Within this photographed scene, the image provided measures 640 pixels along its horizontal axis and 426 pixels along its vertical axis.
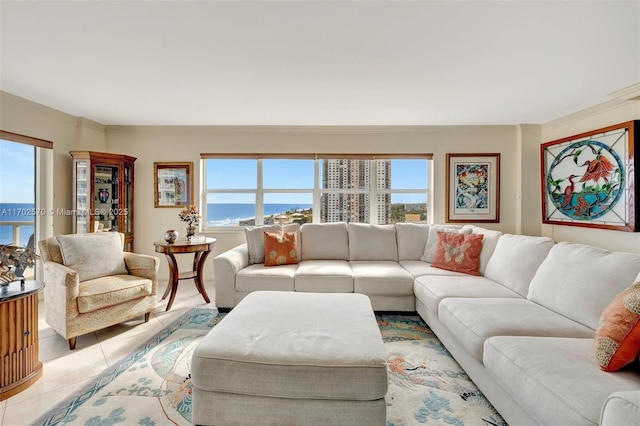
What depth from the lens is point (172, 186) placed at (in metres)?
4.21

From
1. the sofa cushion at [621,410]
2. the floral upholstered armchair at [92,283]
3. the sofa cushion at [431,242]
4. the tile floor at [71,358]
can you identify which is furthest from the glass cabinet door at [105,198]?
the sofa cushion at [621,410]

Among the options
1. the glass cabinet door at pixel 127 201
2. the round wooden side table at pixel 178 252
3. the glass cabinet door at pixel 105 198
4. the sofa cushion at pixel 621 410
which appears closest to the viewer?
the sofa cushion at pixel 621 410

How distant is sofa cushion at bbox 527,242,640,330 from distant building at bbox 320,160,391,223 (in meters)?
2.40

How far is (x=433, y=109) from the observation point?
132 inches

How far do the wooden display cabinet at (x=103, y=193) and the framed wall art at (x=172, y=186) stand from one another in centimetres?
35

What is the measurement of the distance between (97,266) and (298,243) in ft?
6.70

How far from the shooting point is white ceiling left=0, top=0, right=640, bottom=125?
168cm

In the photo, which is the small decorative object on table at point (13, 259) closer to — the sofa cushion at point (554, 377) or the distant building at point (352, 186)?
the sofa cushion at point (554, 377)

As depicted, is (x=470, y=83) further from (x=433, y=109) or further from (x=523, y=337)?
(x=523, y=337)

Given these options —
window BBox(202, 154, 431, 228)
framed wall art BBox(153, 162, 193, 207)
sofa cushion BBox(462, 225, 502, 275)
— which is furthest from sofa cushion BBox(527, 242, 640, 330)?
framed wall art BBox(153, 162, 193, 207)


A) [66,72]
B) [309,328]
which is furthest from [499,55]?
[66,72]

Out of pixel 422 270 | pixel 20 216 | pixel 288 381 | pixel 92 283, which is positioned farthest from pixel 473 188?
pixel 20 216

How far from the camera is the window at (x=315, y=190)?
4301 mm

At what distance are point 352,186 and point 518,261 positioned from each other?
7.87 feet
